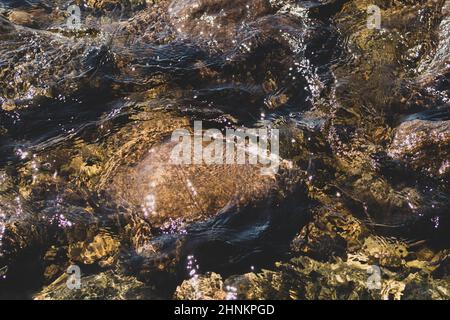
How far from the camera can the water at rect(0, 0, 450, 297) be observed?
439 cm

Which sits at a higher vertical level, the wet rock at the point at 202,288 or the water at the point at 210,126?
the water at the point at 210,126

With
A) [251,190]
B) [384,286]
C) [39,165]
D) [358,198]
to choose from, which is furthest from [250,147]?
[39,165]

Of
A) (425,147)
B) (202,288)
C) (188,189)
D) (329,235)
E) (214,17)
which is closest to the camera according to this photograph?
(202,288)

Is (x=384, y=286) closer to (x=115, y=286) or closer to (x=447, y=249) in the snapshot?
(x=447, y=249)

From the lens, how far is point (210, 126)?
5105 mm

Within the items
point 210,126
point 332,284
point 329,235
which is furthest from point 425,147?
point 210,126

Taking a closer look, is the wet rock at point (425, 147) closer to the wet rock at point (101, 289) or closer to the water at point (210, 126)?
the water at point (210, 126)

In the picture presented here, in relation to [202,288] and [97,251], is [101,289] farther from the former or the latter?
[202,288]

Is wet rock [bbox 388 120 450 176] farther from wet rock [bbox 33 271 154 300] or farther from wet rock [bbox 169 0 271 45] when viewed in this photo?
wet rock [bbox 33 271 154 300]

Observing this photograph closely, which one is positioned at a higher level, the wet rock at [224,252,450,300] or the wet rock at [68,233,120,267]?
the wet rock at [68,233,120,267]

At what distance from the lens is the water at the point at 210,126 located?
4.39 m

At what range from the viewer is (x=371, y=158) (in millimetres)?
4910

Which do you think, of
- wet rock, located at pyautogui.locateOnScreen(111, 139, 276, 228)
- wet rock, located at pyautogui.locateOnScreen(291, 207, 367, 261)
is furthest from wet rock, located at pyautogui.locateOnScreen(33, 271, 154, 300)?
wet rock, located at pyautogui.locateOnScreen(291, 207, 367, 261)

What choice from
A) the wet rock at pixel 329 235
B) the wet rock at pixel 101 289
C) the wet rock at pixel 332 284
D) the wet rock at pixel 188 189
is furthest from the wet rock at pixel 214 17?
the wet rock at pixel 101 289
